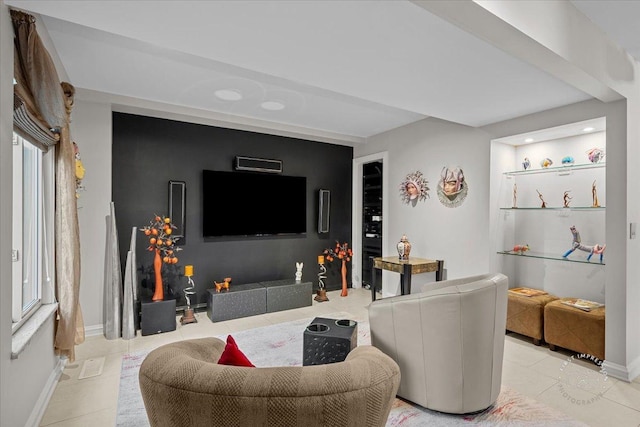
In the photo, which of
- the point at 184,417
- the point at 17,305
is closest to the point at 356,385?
the point at 184,417

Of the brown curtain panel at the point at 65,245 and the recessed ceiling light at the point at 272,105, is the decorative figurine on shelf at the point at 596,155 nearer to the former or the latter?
the recessed ceiling light at the point at 272,105

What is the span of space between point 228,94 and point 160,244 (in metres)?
1.80

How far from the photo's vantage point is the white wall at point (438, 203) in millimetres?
3865

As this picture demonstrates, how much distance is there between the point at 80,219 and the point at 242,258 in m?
1.91

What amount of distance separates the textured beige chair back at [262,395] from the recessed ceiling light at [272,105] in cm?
319

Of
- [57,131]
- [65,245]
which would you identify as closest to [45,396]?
[65,245]

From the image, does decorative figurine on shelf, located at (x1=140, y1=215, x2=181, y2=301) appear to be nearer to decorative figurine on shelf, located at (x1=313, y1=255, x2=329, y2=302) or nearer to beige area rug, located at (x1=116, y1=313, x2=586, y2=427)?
beige area rug, located at (x1=116, y1=313, x2=586, y2=427)

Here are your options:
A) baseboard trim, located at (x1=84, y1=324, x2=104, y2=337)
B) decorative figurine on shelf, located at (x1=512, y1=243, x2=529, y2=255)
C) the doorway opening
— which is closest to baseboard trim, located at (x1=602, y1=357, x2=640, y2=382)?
decorative figurine on shelf, located at (x1=512, y1=243, x2=529, y2=255)

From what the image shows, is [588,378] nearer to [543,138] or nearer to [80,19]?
[543,138]

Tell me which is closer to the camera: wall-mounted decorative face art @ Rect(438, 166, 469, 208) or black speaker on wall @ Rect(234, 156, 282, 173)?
wall-mounted decorative face art @ Rect(438, 166, 469, 208)

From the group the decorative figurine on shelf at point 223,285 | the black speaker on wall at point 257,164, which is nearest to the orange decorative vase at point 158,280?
the decorative figurine on shelf at point 223,285

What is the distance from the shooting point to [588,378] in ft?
8.81

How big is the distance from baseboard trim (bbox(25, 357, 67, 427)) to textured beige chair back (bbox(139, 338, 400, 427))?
1.62 m

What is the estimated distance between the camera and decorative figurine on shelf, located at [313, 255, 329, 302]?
16.3ft
